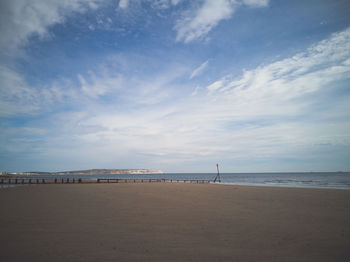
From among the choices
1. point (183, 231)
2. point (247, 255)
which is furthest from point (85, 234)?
point (247, 255)

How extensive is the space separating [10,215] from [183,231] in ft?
27.2

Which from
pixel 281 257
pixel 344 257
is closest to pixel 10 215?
pixel 281 257

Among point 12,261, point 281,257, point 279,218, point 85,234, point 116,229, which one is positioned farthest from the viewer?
point 279,218

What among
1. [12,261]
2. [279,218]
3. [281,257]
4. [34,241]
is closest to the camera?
[12,261]

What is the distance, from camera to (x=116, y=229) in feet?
23.7

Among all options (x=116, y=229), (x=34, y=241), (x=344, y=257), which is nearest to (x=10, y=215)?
(x=34, y=241)

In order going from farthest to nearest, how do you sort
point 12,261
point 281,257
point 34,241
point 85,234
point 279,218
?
point 279,218, point 85,234, point 34,241, point 281,257, point 12,261

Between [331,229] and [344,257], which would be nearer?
[344,257]

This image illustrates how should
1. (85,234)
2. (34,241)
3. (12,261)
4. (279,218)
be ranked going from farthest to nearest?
(279,218) → (85,234) → (34,241) → (12,261)

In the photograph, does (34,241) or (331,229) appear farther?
(331,229)

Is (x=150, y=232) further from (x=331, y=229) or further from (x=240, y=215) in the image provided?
(x=331, y=229)

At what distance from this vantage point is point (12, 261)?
4.63 meters

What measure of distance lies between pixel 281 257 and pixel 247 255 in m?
0.79

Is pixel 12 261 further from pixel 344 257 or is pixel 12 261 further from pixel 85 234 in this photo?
pixel 344 257
